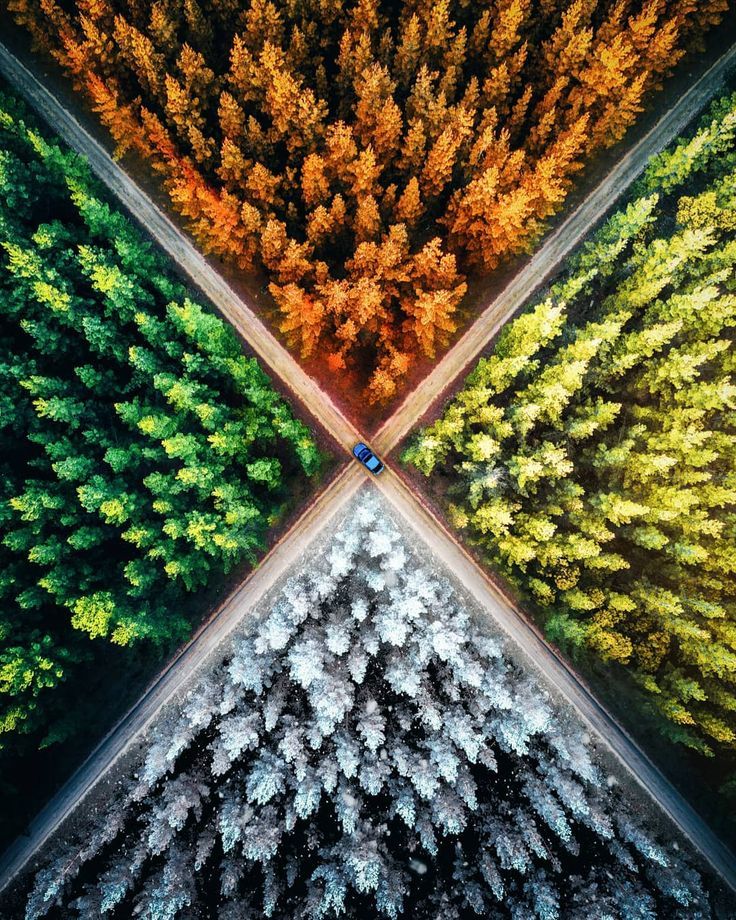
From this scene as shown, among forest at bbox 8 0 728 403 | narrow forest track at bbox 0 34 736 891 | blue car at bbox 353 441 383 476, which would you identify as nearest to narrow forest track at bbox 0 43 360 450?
narrow forest track at bbox 0 34 736 891

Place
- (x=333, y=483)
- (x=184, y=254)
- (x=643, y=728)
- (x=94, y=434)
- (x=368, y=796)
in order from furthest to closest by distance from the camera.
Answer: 1. (x=184, y=254)
2. (x=333, y=483)
3. (x=643, y=728)
4. (x=368, y=796)
5. (x=94, y=434)

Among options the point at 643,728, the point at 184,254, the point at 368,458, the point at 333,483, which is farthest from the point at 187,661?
the point at 643,728

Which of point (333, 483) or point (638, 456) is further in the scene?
point (333, 483)

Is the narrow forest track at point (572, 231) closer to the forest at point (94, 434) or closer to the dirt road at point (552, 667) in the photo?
the dirt road at point (552, 667)

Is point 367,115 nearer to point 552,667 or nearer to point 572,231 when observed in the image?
point 572,231

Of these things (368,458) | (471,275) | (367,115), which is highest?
(471,275)

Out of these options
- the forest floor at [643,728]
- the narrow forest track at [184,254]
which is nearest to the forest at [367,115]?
the narrow forest track at [184,254]

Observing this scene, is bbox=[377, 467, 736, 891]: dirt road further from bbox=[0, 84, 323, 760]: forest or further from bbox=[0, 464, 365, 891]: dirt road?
bbox=[0, 84, 323, 760]: forest
